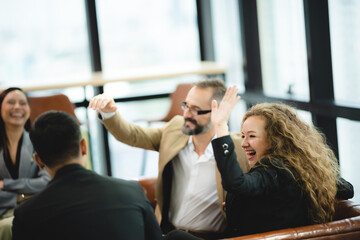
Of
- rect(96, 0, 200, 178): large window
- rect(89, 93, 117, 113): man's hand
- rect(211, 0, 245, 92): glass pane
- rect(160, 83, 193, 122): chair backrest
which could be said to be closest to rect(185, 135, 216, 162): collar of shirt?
rect(89, 93, 117, 113): man's hand

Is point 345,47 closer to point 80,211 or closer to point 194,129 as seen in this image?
point 194,129

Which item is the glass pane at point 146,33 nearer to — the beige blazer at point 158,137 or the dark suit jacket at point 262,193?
the beige blazer at point 158,137

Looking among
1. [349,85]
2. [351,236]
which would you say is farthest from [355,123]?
[351,236]

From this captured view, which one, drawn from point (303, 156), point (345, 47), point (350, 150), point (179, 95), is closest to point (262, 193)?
point (303, 156)

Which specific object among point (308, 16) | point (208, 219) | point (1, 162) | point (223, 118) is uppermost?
point (308, 16)

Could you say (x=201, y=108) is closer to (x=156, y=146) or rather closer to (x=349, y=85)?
(x=156, y=146)

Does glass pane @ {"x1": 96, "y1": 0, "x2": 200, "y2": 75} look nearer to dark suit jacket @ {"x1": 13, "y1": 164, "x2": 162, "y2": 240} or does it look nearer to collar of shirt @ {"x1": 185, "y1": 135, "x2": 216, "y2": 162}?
collar of shirt @ {"x1": 185, "y1": 135, "x2": 216, "y2": 162}

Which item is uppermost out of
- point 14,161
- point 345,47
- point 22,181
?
point 345,47

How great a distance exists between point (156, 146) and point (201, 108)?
40cm

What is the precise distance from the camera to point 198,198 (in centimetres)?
266

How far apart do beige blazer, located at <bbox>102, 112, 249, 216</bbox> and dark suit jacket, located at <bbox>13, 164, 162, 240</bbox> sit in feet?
3.68

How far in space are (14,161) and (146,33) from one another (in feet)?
12.6

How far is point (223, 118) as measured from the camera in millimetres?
2121

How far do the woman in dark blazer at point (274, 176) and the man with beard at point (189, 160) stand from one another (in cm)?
45
